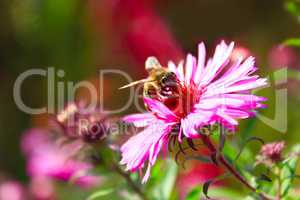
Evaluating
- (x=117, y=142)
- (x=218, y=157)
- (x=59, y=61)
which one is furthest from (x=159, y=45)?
(x=218, y=157)

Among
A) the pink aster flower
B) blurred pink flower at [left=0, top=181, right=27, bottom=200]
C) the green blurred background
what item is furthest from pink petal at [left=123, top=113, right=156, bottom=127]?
the green blurred background

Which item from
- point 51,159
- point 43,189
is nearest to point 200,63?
point 51,159

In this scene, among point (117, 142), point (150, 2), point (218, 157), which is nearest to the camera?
point (218, 157)

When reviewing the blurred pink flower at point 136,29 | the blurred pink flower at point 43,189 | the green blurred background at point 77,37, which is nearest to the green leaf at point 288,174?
the blurred pink flower at point 43,189

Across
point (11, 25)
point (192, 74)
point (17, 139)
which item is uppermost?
point (11, 25)

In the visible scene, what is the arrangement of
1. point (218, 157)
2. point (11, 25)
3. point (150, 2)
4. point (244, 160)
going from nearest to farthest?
point (218, 157) → point (244, 160) → point (150, 2) → point (11, 25)

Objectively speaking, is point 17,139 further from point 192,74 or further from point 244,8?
point 192,74

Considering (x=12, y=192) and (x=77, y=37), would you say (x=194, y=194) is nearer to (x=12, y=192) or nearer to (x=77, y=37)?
(x=12, y=192)
